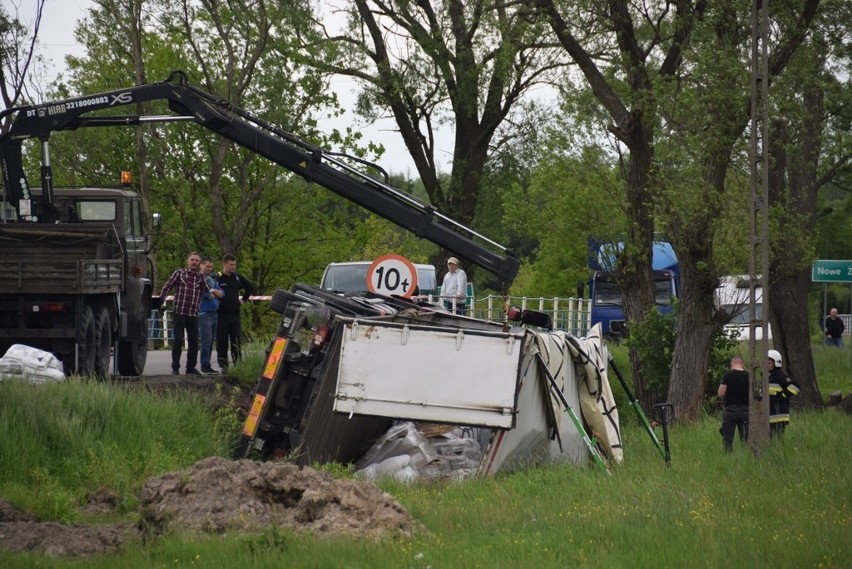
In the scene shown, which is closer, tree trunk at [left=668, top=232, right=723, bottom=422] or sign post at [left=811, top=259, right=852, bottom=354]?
tree trunk at [left=668, top=232, right=723, bottom=422]

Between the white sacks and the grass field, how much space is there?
4.50 feet

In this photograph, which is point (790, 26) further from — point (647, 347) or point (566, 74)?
point (566, 74)

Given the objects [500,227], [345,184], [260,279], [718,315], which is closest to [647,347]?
[718,315]

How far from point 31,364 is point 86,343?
1.99 m

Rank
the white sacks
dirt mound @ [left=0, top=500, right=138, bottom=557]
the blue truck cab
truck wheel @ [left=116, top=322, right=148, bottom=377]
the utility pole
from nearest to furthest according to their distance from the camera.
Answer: dirt mound @ [left=0, top=500, right=138, bottom=557] < the utility pole < the white sacks < truck wheel @ [left=116, top=322, right=148, bottom=377] < the blue truck cab

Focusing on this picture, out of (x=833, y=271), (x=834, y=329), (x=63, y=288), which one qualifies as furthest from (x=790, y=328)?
(x=834, y=329)

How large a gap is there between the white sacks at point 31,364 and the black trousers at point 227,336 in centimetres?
387

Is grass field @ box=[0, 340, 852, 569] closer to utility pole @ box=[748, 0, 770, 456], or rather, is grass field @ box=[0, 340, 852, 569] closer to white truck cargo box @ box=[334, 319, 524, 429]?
utility pole @ box=[748, 0, 770, 456]

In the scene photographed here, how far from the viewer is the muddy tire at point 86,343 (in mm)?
16922

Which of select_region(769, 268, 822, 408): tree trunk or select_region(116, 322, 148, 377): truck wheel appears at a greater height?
select_region(769, 268, 822, 408): tree trunk

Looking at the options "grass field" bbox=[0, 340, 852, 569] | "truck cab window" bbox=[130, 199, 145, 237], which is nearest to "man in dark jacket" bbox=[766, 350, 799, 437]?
"grass field" bbox=[0, 340, 852, 569]

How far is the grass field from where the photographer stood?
8.16m

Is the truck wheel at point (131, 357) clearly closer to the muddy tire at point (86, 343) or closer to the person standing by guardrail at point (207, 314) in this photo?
the person standing by guardrail at point (207, 314)

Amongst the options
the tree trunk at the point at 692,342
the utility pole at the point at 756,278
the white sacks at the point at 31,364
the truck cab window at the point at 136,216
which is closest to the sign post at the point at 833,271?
the tree trunk at the point at 692,342
